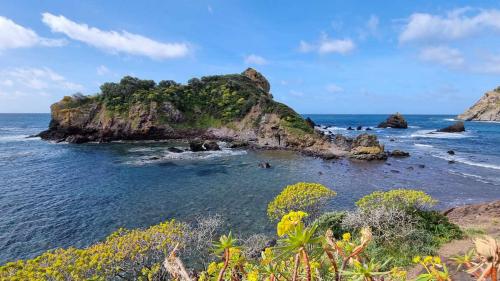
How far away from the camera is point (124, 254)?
9.78 m

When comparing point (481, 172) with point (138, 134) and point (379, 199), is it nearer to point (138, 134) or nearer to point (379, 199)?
point (379, 199)

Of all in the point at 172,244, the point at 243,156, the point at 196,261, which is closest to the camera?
the point at 172,244

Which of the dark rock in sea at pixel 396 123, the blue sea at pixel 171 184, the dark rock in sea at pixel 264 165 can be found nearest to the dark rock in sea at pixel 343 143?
the blue sea at pixel 171 184

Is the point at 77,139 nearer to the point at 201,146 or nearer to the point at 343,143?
the point at 201,146

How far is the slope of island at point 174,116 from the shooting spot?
5509 centimetres

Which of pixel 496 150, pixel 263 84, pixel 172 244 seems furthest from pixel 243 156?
pixel 263 84

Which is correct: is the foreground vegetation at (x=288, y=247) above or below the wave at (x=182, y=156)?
above

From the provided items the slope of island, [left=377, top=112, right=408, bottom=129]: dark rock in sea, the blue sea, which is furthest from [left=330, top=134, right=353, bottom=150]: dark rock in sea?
[left=377, top=112, right=408, bottom=129]: dark rock in sea

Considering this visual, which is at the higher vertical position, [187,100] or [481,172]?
[187,100]

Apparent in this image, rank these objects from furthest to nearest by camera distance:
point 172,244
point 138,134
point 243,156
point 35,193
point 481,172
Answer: point 138,134
point 243,156
point 481,172
point 35,193
point 172,244

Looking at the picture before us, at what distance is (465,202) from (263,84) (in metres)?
64.4

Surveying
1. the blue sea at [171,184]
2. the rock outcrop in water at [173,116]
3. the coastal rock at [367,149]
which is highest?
the rock outcrop in water at [173,116]

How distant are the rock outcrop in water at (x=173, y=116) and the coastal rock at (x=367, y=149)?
7192mm

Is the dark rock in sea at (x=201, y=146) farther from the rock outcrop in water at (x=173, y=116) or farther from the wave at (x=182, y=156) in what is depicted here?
the rock outcrop in water at (x=173, y=116)
